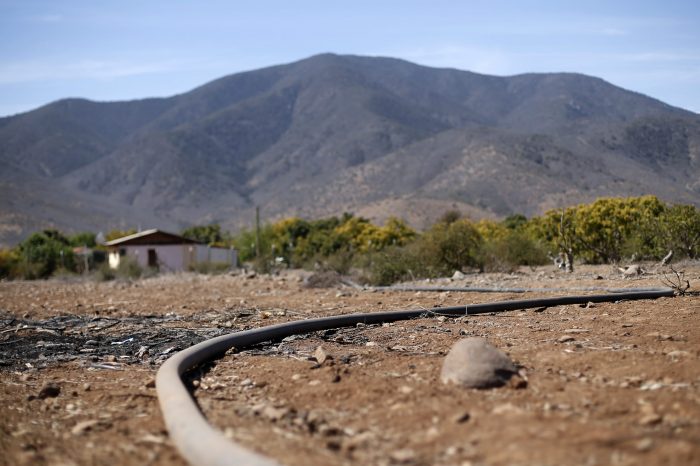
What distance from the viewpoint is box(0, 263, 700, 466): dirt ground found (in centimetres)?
496

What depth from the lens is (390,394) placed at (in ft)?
21.3

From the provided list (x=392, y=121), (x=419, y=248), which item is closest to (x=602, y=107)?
(x=392, y=121)

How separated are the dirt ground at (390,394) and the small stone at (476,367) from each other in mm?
120

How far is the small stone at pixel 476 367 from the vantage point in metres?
6.49

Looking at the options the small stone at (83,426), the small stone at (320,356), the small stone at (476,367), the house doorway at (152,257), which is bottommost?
the house doorway at (152,257)

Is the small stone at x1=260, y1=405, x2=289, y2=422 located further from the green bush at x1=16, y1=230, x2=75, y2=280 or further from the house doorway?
the house doorway

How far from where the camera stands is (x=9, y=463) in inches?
210

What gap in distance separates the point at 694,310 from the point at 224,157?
603 feet

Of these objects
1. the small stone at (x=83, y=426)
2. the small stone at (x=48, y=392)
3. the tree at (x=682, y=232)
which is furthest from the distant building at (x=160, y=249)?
the small stone at (x=83, y=426)

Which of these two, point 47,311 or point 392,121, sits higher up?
point 392,121

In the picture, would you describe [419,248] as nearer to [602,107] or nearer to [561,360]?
[561,360]

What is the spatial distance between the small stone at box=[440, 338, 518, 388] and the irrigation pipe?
209 cm

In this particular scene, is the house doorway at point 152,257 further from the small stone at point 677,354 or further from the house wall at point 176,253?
the small stone at point 677,354

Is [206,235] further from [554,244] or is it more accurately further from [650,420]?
[650,420]
